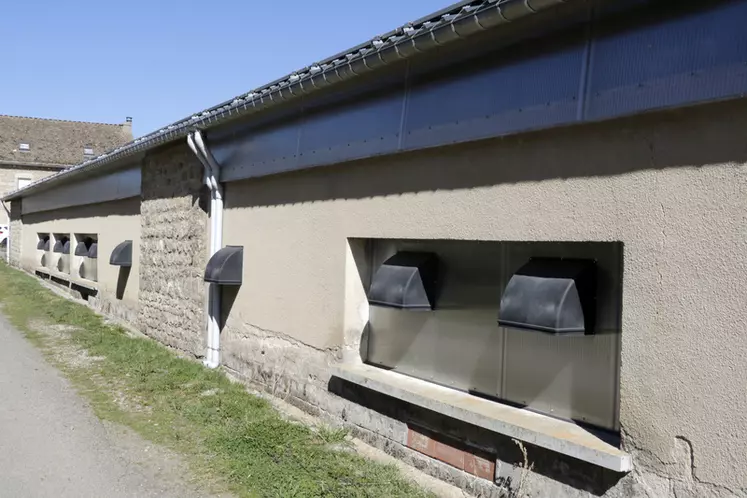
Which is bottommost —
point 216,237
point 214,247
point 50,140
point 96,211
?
point 214,247

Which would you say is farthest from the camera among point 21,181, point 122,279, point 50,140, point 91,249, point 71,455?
point 50,140

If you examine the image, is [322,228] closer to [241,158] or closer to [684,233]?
[241,158]

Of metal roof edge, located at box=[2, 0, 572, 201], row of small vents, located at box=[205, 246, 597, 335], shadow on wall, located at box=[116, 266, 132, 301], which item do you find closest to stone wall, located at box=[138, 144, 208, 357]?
metal roof edge, located at box=[2, 0, 572, 201]

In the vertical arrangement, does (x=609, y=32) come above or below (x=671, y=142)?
above

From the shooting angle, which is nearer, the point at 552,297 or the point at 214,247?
the point at 552,297

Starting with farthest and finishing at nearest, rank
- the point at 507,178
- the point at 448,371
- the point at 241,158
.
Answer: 1. the point at 241,158
2. the point at 448,371
3. the point at 507,178

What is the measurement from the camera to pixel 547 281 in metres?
3.95

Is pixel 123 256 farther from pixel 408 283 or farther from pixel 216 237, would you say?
pixel 408 283

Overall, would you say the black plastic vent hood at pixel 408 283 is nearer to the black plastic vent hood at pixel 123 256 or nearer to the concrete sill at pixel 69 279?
the black plastic vent hood at pixel 123 256

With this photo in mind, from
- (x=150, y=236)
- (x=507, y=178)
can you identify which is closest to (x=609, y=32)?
(x=507, y=178)

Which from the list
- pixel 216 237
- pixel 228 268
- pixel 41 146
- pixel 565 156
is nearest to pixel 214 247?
pixel 216 237

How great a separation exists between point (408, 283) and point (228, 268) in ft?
11.3

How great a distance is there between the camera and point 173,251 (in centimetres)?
971

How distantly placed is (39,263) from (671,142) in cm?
2287
